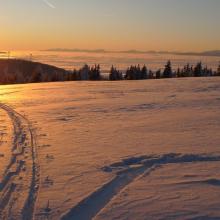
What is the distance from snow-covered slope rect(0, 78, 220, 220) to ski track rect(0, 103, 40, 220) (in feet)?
0.04

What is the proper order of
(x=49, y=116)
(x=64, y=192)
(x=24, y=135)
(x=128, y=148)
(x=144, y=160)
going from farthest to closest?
(x=49, y=116) → (x=24, y=135) → (x=128, y=148) → (x=144, y=160) → (x=64, y=192)

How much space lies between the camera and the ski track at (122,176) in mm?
4883

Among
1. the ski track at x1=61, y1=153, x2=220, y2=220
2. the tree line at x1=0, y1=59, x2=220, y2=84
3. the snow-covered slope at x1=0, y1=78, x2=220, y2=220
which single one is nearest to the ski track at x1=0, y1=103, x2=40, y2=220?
the snow-covered slope at x1=0, y1=78, x2=220, y2=220

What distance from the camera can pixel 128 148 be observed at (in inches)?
324

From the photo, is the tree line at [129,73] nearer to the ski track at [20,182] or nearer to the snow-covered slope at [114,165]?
the snow-covered slope at [114,165]

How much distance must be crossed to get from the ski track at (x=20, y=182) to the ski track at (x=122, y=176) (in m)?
0.59

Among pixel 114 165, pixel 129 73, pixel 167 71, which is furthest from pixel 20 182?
pixel 129 73

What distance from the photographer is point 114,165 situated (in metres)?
6.95

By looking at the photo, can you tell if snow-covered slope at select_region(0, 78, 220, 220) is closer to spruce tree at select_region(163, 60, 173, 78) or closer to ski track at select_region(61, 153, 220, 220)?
ski track at select_region(61, 153, 220, 220)

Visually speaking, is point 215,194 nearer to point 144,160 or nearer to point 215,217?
point 215,217

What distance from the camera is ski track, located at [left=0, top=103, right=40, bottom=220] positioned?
15.9 feet

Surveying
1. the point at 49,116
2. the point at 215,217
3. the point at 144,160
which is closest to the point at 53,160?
the point at 144,160

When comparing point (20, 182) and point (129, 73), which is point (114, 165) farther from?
point (129, 73)

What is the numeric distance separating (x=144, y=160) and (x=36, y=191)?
2.33 m
